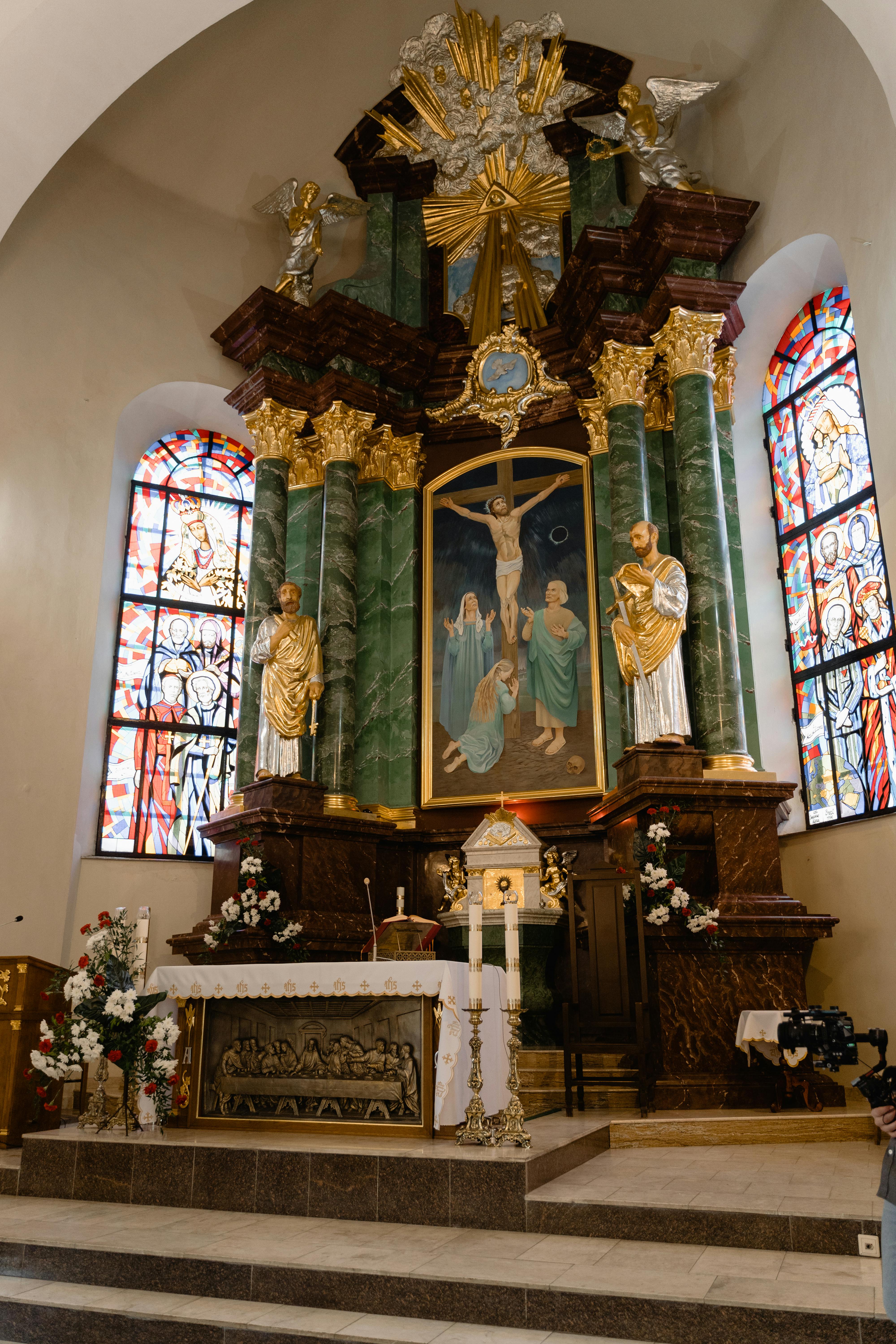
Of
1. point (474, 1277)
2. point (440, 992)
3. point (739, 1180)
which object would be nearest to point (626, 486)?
point (440, 992)

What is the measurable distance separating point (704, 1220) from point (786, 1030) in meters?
1.77

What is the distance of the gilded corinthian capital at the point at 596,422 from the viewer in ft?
36.2

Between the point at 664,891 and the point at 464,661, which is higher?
the point at 464,661

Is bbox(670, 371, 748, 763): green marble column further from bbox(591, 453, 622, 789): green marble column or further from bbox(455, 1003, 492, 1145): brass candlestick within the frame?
bbox(455, 1003, 492, 1145): brass candlestick

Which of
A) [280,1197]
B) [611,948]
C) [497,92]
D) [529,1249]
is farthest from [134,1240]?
[497,92]

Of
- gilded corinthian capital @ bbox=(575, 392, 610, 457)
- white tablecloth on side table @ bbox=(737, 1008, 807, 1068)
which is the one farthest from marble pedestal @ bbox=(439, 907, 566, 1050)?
gilded corinthian capital @ bbox=(575, 392, 610, 457)

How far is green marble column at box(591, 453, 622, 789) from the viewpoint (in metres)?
10.2

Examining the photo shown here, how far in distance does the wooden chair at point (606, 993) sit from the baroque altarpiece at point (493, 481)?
36.7 inches

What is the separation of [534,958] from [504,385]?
6.14 metres

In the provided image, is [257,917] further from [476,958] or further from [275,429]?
[275,429]

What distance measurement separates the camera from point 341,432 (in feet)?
37.6

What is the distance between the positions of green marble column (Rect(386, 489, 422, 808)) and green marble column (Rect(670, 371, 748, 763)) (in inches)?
113

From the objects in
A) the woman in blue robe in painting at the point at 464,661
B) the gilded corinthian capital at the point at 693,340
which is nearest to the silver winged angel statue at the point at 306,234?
the woman in blue robe in painting at the point at 464,661

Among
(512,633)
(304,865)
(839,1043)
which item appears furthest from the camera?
(512,633)
